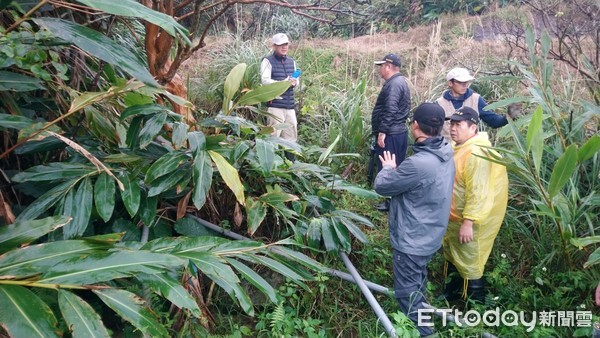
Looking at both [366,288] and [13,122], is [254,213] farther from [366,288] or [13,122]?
[13,122]

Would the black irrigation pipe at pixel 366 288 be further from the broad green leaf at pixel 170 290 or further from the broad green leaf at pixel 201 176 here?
the broad green leaf at pixel 170 290

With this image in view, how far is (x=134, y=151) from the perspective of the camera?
2.35m

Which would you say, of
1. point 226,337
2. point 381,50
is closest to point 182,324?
point 226,337

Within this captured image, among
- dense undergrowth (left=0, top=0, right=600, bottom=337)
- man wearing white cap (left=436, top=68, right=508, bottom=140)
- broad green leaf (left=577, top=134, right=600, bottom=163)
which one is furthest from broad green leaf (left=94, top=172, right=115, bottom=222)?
man wearing white cap (left=436, top=68, right=508, bottom=140)

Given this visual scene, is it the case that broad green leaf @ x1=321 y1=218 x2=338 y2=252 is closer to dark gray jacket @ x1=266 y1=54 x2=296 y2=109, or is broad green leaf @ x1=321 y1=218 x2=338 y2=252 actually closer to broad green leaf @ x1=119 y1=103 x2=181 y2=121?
broad green leaf @ x1=119 y1=103 x2=181 y2=121

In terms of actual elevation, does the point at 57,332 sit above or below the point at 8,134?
below

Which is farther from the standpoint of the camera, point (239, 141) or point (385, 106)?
point (385, 106)

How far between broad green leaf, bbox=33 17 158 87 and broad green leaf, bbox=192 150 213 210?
71 centimetres

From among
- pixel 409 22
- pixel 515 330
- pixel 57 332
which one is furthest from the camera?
pixel 409 22

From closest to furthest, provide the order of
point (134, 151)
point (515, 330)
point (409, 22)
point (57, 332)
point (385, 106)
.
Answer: point (57, 332), point (134, 151), point (515, 330), point (385, 106), point (409, 22)

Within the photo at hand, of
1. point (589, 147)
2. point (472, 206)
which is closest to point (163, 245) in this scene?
point (472, 206)

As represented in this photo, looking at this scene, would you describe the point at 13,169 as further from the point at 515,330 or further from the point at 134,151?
the point at 515,330

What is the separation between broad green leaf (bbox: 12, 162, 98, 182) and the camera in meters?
1.98

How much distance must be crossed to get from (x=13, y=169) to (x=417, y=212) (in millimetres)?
2076
